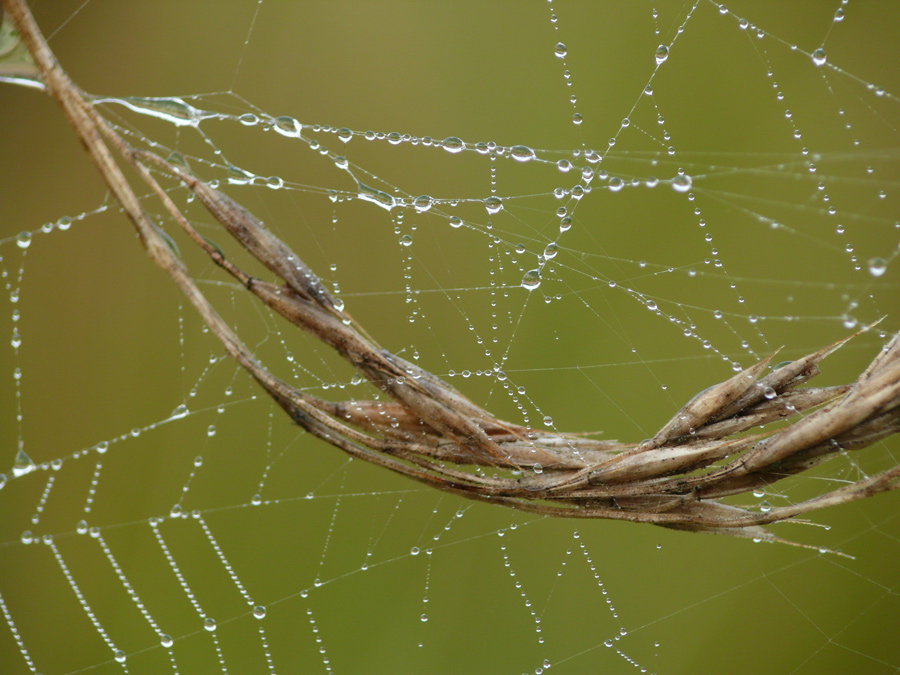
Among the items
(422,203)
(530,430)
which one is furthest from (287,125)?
(530,430)

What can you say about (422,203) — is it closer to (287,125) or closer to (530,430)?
(287,125)

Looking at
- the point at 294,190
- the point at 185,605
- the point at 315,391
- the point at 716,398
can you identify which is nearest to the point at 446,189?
the point at 294,190

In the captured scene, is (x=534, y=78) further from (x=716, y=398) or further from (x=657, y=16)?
(x=716, y=398)

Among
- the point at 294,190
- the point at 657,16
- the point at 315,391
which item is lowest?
the point at 315,391

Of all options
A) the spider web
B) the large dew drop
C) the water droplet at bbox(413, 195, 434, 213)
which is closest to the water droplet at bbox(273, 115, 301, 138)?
the large dew drop

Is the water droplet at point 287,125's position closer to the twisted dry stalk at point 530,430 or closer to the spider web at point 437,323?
the twisted dry stalk at point 530,430

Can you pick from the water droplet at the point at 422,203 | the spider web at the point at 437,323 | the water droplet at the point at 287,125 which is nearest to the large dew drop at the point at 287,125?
the water droplet at the point at 287,125

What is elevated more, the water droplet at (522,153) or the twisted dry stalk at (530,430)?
the water droplet at (522,153)
